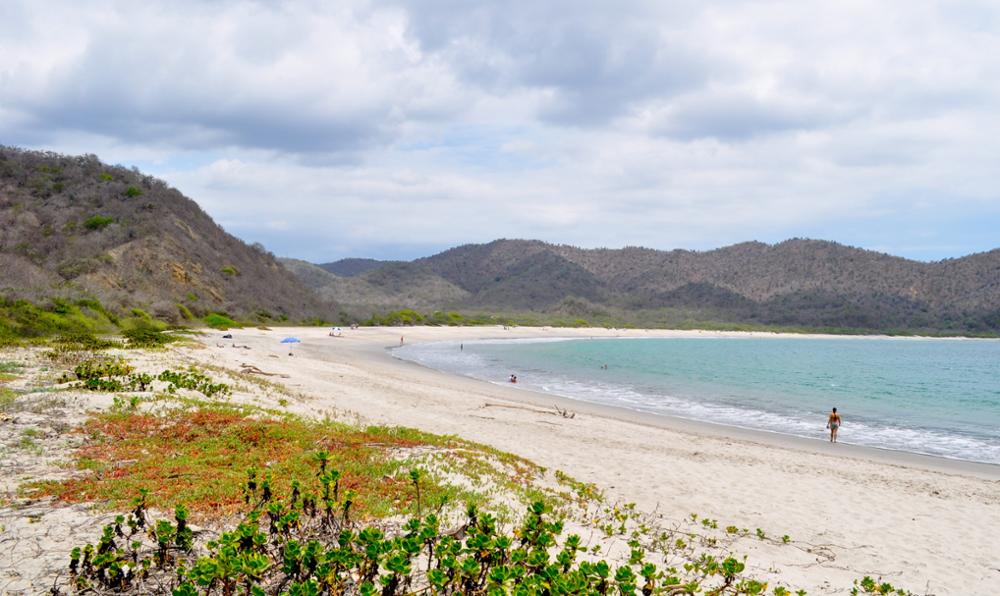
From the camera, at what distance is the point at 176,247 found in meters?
49.9

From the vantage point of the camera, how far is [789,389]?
3269cm

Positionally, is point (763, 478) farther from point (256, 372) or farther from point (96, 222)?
point (96, 222)

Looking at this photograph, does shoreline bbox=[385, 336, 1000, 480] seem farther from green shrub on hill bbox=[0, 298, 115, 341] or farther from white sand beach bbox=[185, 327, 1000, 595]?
green shrub on hill bbox=[0, 298, 115, 341]

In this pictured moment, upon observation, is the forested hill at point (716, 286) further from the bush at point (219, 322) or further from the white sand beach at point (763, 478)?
the white sand beach at point (763, 478)

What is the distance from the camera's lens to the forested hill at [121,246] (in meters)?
41.0

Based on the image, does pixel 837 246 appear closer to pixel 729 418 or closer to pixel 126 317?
pixel 729 418

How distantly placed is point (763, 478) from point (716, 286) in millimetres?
137683

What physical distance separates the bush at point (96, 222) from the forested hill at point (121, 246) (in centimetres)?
7

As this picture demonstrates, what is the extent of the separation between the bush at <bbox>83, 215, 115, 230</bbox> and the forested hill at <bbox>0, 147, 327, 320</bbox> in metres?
0.07

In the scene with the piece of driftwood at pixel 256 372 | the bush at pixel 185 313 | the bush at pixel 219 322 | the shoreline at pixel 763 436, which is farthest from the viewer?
the bush at pixel 219 322

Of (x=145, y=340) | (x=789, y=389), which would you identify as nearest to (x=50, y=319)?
(x=145, y=340)

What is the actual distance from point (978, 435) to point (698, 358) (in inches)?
1270

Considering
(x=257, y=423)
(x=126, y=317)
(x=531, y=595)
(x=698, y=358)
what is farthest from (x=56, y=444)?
(x=698, y=358)

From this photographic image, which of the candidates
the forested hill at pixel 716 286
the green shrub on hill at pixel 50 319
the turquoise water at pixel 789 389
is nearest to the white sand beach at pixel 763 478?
the turquoise water at pixel 789 389
